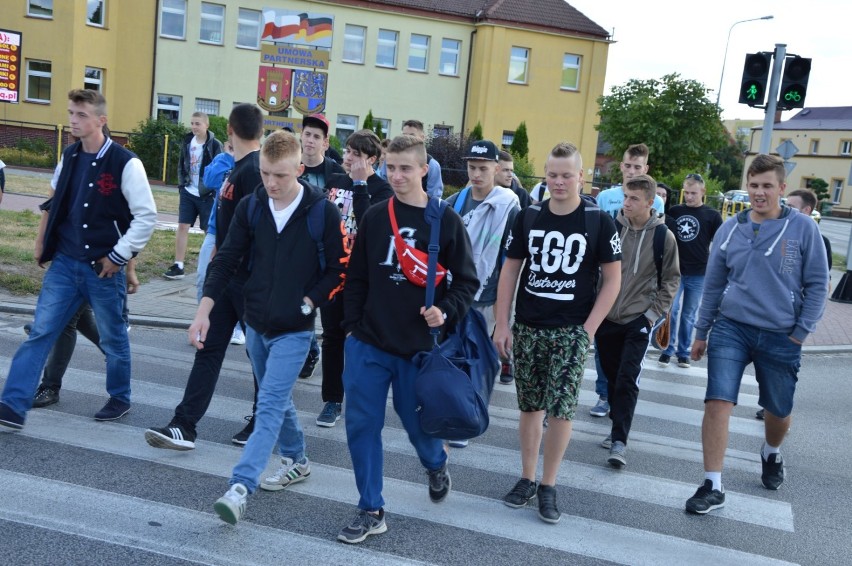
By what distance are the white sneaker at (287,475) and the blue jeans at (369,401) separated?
0.69m

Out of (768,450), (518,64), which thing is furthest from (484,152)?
(518,64)

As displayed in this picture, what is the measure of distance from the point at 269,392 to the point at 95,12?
34.6 m

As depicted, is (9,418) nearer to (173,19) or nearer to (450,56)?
(173,19)

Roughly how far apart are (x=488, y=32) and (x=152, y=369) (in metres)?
35.5

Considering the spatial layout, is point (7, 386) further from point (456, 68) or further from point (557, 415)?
point (456, 68)

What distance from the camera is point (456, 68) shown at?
41.3 m

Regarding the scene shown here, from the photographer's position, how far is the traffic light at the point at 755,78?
41.4 feet

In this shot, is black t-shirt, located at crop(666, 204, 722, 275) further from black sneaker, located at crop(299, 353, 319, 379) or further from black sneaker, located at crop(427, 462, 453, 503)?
black sneaker, located at crop(427, 462, 453, 503)

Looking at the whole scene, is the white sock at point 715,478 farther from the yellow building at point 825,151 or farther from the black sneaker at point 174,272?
the yellow building at point 825,151

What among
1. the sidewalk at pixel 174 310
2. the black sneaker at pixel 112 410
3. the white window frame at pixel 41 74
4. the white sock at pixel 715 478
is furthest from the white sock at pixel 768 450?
the white window frame at pixel 41 74

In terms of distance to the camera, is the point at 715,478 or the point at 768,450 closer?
the point at 715,478

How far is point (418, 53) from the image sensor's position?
133 ft

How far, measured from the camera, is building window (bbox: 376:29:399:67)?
4006 centimetres

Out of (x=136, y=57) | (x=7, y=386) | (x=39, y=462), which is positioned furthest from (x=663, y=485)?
(x=136, y=57)
